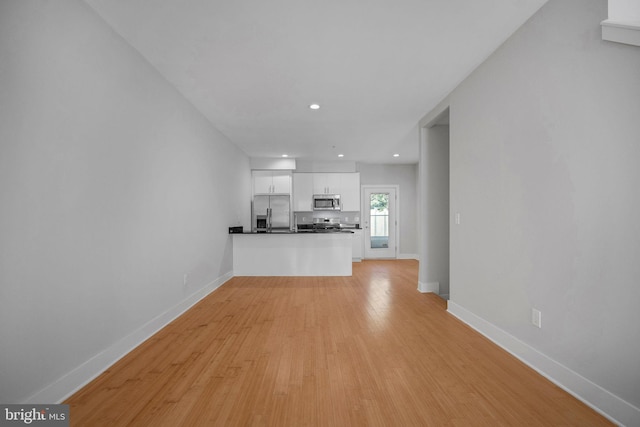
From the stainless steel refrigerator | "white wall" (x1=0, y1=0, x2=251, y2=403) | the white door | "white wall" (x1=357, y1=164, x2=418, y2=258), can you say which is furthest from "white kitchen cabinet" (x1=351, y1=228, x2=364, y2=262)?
→ "white wall" (x1=0, y1=0, x2=251, y2=403)

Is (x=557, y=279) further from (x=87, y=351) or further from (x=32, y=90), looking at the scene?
(x=32, y=90)

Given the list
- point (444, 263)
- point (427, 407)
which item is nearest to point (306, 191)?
point (444, 263)

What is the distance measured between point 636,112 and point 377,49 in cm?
191

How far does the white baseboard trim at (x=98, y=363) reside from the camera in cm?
185

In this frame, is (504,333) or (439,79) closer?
(504,333)

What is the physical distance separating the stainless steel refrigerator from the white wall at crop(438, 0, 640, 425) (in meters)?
5.49

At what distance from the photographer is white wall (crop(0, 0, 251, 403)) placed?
166 cm

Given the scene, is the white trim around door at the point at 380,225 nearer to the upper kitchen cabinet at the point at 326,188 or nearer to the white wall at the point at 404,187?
the white wall at the point at 404,187

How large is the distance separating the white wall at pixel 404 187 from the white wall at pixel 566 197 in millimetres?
5632

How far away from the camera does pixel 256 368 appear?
2.35 meters

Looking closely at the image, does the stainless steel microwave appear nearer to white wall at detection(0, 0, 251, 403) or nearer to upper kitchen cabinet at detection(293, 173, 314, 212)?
upper kitchen cabinet at detection(293, 173, 314, 212)

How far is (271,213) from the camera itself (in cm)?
788

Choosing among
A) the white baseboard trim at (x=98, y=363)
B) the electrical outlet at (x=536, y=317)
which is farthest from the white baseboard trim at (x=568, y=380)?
the white baseboard trim at (x=98, y=363)

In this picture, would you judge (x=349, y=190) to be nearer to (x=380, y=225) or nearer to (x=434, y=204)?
(x=380, y=225)
